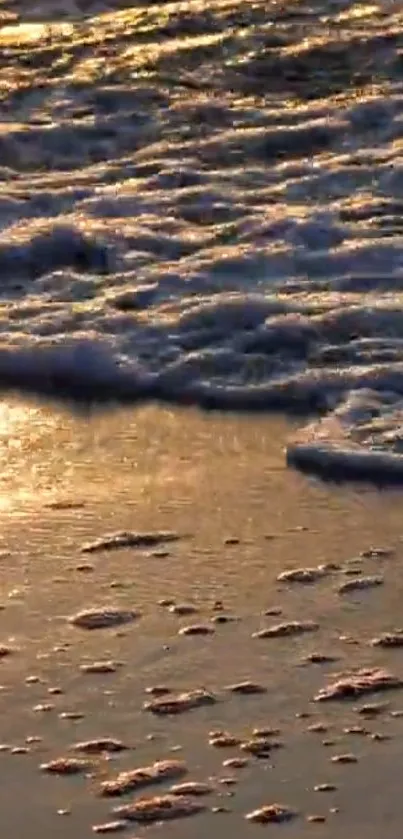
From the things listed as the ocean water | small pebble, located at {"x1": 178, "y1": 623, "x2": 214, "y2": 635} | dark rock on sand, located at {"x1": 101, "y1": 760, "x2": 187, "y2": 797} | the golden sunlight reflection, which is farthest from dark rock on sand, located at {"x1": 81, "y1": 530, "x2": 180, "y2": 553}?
the golden sunlight reflection

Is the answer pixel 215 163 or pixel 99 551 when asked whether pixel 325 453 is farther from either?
pixel 215 163

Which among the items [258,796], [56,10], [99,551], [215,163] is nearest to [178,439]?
Answer: [99,551]

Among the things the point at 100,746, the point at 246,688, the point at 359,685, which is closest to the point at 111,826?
the point at 100,746

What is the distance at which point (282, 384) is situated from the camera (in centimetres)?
493

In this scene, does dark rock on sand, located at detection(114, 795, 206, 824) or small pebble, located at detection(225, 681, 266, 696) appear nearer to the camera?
dark rock on sand, located at detection(114, 795, 206, 824)

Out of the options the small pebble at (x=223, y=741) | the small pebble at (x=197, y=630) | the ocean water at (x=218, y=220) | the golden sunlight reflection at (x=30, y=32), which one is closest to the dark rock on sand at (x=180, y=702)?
the small pebble at (x=223, y=741)

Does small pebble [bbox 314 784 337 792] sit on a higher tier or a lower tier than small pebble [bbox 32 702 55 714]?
lower

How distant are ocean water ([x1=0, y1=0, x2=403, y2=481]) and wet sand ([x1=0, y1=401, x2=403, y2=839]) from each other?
9.4 inches

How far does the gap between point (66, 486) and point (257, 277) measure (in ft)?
5.04

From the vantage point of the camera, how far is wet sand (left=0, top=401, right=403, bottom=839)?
10.2 ft

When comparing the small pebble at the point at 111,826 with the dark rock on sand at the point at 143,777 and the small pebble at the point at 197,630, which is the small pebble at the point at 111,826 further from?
the small pebble at the point at 197,630

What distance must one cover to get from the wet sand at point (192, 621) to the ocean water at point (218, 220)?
0.24m

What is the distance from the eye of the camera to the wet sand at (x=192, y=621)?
10.2 ft

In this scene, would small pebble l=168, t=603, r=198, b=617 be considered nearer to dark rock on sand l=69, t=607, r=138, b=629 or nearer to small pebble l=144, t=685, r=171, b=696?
dark rock on sand l=69, t=607, r=138, b=629
